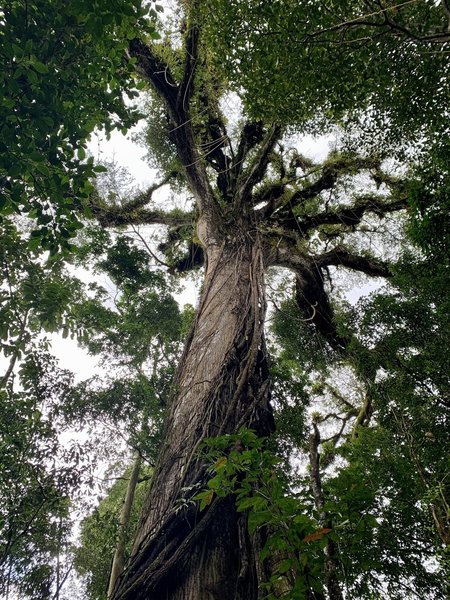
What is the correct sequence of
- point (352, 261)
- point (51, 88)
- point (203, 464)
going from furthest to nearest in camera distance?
1. point (352, 261)
2. point (203, 464)
3. point (51, 88)

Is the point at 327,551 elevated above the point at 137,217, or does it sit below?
below

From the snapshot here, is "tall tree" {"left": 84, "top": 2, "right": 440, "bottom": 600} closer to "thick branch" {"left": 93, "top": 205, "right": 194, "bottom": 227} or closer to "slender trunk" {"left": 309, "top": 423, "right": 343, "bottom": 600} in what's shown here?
"thick branch" {"left": 93, "top": 205, "right": 194, "bottom": 227}

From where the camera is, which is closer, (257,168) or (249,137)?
(257,168)

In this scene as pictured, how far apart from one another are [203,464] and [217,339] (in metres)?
1.62

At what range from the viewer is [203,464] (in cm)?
226

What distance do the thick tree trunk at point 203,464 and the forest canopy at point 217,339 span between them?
0.01m

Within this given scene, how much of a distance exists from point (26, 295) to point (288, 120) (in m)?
3.68

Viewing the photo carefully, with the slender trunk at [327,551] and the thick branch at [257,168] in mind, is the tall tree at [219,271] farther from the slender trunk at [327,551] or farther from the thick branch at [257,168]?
the slender trunk at [327,551]

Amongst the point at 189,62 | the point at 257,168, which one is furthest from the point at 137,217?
the point at 257,168

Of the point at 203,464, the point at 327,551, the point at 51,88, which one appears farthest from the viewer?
the point at 203,464

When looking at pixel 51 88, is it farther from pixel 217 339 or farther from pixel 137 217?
pixel 137 217

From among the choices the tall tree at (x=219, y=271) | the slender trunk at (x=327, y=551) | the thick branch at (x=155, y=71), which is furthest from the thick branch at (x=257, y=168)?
the slender trunk at (x=327, y=551)

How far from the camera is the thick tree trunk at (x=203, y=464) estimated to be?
194cm

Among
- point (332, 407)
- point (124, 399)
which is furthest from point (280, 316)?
point (124, 399)
